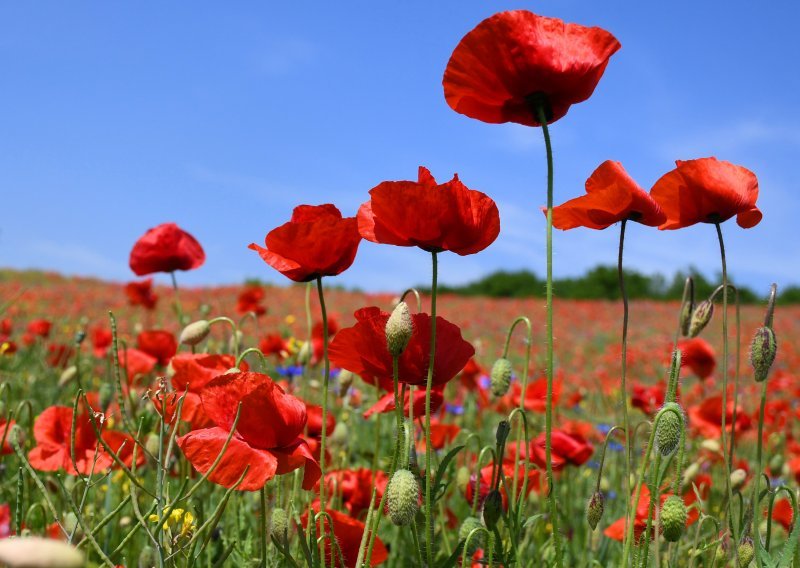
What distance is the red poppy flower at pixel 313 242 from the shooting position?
1317 millimetres

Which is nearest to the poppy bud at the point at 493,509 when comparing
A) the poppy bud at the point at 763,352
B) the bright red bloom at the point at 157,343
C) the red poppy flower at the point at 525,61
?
the poppy bud at the point at 763,352

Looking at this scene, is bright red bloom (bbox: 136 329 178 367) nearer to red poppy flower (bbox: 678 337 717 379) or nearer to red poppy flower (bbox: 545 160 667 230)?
red poppy flower (bbox: 545 160 667 230)

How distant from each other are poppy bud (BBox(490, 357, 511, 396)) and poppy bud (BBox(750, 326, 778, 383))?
1.56 feet

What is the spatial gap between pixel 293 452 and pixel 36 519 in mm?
1514

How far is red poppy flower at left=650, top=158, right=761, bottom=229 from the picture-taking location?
4.78ft

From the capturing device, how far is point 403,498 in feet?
3.75

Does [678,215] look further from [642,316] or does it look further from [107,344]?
[642,316]

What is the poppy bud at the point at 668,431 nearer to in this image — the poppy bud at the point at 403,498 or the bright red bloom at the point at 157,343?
the poppy bud at the point at 403,498

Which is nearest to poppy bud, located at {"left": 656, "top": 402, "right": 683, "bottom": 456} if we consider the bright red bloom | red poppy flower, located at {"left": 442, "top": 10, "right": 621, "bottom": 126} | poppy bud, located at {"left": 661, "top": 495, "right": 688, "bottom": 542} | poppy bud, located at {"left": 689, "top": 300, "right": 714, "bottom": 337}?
poppy bud, located at {"left": 661, "top": 495, "right": 688, "bottom": 542}

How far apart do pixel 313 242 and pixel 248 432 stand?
1.06 feet

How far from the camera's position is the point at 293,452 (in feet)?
4.19

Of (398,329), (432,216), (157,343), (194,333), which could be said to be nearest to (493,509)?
(398,329)

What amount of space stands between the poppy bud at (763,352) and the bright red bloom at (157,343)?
1820 millimetres

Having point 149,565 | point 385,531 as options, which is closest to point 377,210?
point 149,565
